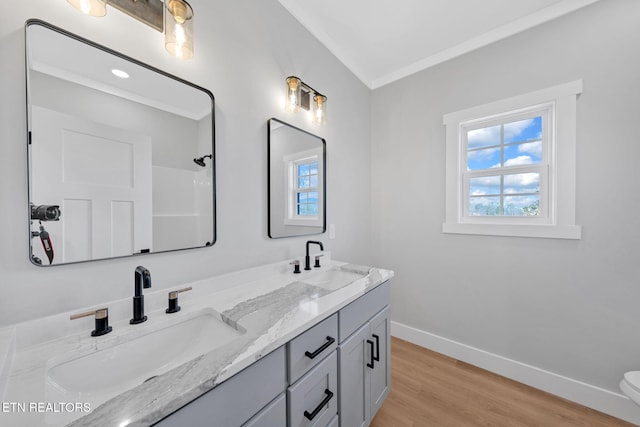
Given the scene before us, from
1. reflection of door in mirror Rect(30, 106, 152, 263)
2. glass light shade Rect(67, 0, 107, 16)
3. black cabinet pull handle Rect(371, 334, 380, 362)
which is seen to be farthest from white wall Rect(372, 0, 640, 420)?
glass light shade Rect(67, 0, 107, 16)

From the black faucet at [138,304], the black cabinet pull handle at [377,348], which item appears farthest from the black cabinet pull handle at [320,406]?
the black faucet at [138,304]

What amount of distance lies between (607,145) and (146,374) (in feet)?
8.94

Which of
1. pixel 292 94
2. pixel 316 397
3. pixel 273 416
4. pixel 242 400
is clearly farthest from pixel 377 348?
pixel 292 94

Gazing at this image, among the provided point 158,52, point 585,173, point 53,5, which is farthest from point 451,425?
point 53,5

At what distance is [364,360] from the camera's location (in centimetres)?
127

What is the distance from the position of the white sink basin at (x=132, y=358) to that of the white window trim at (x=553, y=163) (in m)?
2.03

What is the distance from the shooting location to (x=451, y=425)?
4.68 ft

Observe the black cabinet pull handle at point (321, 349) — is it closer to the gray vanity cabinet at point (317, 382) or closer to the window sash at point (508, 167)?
the gray vanity cabinet at point (317, 382)

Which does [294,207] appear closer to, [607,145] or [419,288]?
[419,288]

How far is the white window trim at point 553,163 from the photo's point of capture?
1.61m

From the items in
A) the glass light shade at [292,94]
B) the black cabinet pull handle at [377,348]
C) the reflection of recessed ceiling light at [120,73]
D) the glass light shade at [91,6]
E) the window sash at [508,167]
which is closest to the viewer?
the glass light shade at [91,6]

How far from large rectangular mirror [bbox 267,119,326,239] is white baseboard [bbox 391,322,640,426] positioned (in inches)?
60.1

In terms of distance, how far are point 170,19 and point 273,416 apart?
63.0 inches

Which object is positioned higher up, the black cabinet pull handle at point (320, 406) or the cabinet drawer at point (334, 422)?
the black cabinet pull handle at point (320, 406)
